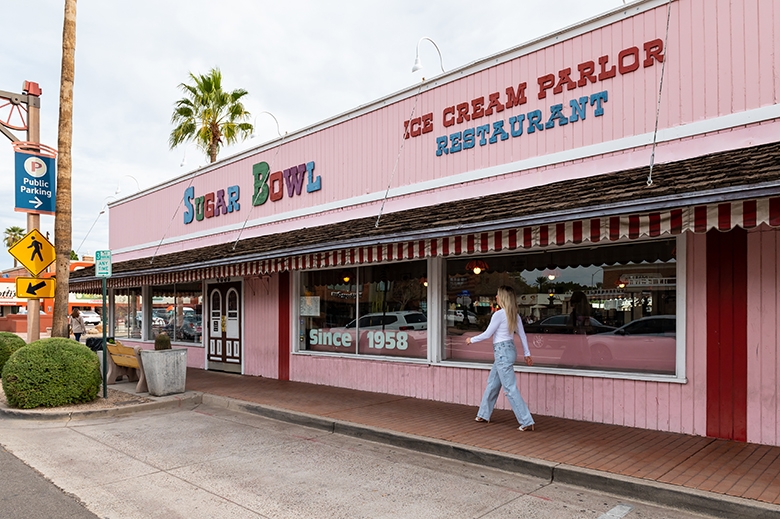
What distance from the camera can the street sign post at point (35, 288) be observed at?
1205 centimetres

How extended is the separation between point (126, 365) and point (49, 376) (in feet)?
7.69

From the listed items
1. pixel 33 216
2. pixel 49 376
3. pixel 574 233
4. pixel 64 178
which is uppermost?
pixel 64 178

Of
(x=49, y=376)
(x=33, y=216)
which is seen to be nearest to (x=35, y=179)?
(x=33, y=216)

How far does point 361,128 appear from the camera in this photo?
12.0m

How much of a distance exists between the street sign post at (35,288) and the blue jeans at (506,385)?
925 centimetres

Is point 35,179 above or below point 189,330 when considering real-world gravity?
above

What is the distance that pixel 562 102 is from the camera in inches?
340

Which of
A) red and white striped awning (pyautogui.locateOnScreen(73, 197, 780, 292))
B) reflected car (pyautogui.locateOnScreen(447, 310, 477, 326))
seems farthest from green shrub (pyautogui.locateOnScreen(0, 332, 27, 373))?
reflected car (pyautogui.locateOnScreen(447, 310, 477, 326))

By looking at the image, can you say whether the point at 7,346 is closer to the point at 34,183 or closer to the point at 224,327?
the point at 34,183

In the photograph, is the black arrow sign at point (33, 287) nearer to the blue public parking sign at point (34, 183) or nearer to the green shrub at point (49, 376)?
the blue public parking sign at point (34, 183)

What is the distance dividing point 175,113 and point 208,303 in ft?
36.5

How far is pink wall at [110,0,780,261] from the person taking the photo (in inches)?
279

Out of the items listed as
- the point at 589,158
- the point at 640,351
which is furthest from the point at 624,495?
the point at 589,158

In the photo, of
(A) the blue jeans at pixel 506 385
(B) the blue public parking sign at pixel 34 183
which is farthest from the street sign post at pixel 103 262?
(A) the blue jeans at pixel 506 385
